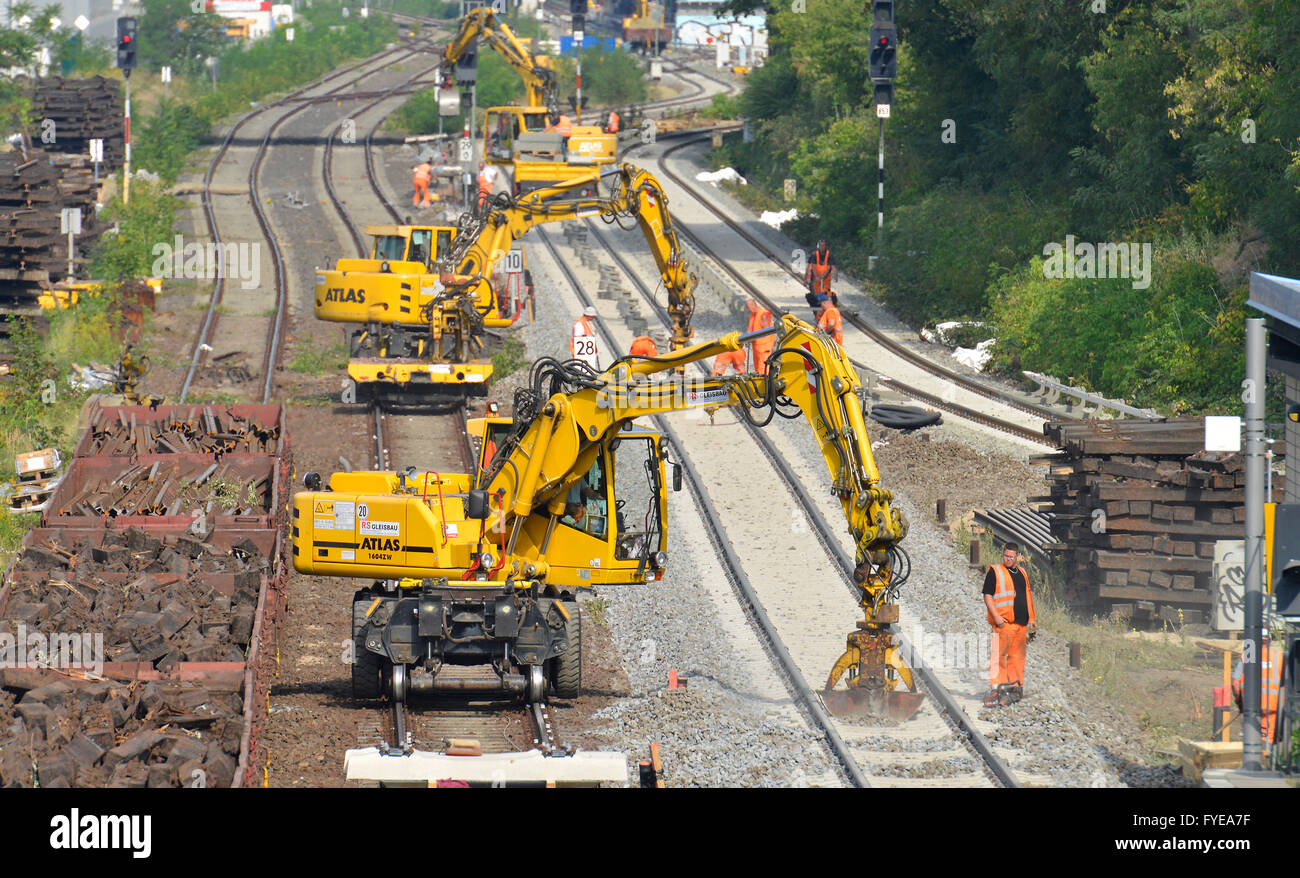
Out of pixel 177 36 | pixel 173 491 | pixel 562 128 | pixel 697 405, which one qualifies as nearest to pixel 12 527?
pixel 173 491

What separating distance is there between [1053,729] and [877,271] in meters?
24.5

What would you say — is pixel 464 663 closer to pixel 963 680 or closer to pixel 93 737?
pixel 93 737

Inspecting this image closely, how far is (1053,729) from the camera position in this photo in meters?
15.1

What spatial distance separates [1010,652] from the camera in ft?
52.3

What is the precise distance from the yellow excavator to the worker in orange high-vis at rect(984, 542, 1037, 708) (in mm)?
962

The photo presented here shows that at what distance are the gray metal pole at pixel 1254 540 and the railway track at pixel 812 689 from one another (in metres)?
1.92

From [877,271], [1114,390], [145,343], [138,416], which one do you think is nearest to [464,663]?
[138,416]

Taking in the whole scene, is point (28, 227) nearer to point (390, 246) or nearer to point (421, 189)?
point (390, 246)

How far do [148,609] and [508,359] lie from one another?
51.2ft

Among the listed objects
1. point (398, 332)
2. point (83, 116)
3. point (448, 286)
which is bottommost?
point (398, 332)

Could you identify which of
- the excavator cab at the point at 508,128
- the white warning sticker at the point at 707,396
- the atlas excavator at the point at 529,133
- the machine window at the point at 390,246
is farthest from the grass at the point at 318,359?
the white warning sticker at the point at 707,396

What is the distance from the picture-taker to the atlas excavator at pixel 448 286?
89.9 ft

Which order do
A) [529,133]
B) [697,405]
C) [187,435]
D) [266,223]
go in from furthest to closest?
1. [266,223]
2. [529,133]
3. [187,435]
4. [697,405]

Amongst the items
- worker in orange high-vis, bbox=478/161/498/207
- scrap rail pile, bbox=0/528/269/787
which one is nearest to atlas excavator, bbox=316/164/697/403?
scrap rail pile, bbox=0/528/269/787
